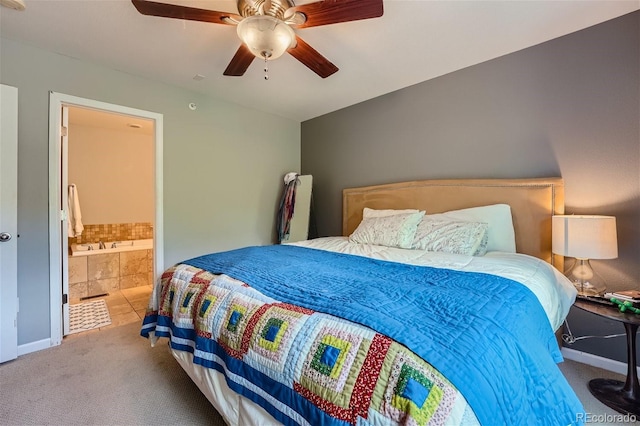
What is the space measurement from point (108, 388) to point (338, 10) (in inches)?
104

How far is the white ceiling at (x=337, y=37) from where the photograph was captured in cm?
184

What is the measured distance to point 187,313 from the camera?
5.06 ft

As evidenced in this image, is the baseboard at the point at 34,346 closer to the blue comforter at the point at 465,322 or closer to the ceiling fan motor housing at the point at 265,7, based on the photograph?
the blue comforter at the point at 465,322

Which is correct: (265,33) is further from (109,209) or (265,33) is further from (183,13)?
(109,209)

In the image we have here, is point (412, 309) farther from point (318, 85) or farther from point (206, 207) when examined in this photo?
point (206, 207)

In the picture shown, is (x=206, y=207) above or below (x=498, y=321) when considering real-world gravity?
above

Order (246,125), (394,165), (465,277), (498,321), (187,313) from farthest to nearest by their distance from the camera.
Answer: (246,125), (394,165), (187,313), (465,277), (498,321)

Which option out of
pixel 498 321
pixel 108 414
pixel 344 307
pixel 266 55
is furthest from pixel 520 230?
pixel 108 414

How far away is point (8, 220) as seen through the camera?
213 centimetres

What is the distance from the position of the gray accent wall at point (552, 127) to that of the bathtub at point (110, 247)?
3.81 m

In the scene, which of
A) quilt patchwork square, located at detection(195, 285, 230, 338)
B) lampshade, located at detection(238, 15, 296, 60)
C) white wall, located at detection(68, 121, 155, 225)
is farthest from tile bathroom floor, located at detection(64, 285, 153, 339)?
lampshade, located at detection(238, 15, 296, 60)

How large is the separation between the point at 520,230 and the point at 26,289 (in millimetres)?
4004

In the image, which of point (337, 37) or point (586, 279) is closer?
point (586, 279)

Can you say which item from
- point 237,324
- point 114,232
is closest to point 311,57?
point 237,324
